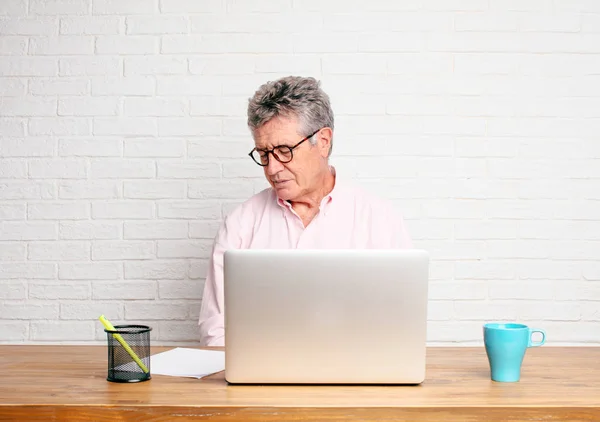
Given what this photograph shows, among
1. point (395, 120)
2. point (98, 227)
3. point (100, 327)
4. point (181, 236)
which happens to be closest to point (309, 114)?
point (395, 120)

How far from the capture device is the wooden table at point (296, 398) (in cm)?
129

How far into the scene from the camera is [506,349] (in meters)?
1.50

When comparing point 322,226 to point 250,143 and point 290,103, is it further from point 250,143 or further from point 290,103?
point 250,143

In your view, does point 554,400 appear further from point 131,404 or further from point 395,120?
point 395,120

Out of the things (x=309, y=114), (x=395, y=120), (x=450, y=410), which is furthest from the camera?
(x=395, y=120)

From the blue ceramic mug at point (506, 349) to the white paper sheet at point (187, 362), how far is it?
0.58 meters

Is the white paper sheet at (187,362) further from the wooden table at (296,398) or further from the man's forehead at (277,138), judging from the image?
the man's forehead at (277,138)

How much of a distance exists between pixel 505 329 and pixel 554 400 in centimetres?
18

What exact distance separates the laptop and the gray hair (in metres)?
1.18

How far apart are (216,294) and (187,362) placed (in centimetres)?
84

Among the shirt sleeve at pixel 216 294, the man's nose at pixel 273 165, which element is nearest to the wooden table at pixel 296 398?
the shirt sleeve at pixel 216 294

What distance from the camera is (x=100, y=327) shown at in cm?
317

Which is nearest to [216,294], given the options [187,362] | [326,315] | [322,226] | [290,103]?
[322,226]

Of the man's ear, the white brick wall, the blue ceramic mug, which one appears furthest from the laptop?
the white brick wall
